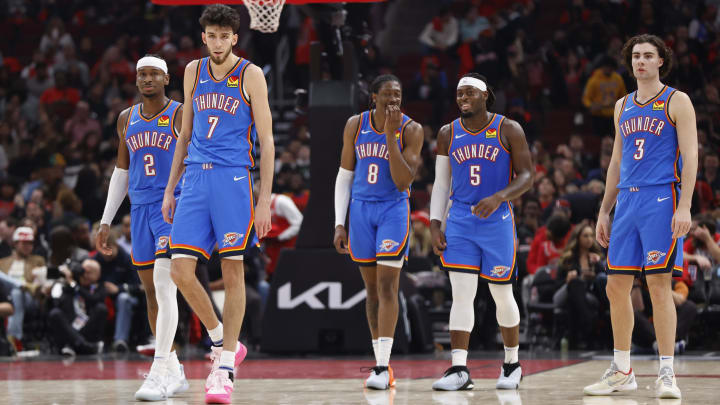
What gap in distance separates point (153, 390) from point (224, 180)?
1.34 metres

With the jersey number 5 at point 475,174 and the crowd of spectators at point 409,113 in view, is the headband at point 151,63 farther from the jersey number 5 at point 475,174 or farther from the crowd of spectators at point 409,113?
the crowd of spectators at point 409,113

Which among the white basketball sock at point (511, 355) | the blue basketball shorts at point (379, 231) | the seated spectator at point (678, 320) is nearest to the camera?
the white basketball sock at point (511, 355)

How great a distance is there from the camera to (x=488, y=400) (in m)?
6.70

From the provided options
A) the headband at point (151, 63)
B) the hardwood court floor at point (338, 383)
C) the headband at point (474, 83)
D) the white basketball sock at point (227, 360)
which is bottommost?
the hardwood court floor at point (338, 383)

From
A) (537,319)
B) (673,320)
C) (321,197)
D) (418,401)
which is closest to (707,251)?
(537,319)

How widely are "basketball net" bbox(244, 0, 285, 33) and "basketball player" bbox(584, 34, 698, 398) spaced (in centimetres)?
316

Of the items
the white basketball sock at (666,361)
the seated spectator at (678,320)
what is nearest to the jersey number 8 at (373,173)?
Result: the white basketball sock at (666,361)

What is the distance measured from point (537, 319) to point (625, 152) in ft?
18.6

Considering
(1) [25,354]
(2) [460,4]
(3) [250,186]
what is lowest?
(1) [25,354]

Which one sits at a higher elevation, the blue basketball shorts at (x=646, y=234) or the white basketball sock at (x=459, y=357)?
the blue basketball shorts at (x=646, y=234)

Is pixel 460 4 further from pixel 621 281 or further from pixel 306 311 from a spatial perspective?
pixel 621 281

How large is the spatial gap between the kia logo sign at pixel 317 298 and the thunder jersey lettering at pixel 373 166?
273 centimetres

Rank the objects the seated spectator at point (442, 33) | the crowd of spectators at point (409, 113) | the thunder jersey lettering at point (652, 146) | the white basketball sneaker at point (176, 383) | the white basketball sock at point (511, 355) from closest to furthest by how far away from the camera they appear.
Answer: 1. the thunder jersey lettering at point (652, 146)
2. the white basketball sneaker at point (176, 383)
3. the white basketball sock at point (511, 355)
4. the crowd of spectators at point (409, 113)
5. the seated spectator at point (442, 33)

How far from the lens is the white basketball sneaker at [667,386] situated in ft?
21.5
